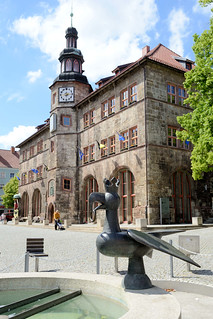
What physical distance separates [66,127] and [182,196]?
1396cm

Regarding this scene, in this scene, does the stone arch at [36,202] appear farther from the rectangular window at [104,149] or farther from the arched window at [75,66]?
the rectangular window at [104,149]

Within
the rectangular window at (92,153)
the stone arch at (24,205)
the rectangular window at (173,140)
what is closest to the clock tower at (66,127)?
the rectangular window at (92,153)

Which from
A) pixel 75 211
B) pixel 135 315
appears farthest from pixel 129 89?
pixel 135 315

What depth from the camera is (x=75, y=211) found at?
30609mm

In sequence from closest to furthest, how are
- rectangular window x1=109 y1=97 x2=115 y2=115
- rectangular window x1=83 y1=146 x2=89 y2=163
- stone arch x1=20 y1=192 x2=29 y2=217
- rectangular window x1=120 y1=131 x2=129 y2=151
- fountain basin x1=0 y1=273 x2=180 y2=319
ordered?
1. fountain basin x1=0 y1=273 x2=180 y2=319
2. rectangular window x1=120 y1=131 x2=129 y2=151
3. rectangular window x1=109 y1=97 x2=115 y2=115
4. rectangular window x1=83 y1=146 x2=89 y2=163
5. stone arch x1=20 y1=192 x2=29 y2=217

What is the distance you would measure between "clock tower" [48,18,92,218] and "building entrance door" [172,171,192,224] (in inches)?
416

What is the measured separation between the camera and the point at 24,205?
4653cm

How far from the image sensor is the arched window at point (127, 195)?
957 inches

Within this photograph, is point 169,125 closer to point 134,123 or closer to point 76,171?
point 134,123

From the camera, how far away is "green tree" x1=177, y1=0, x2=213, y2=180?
1634 centimetres

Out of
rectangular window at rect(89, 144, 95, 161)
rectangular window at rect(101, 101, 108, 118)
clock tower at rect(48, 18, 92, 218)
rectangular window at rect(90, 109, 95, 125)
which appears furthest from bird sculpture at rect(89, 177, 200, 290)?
clock tower at rect(48, 18, 92, 218)

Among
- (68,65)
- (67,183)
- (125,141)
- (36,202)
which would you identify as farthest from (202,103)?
(36,202)

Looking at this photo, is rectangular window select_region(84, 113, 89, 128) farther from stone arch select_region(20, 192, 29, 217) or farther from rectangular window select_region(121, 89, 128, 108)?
stone arch select_region(20, 192, 29, 217)

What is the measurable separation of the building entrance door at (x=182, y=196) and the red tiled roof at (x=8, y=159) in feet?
173
